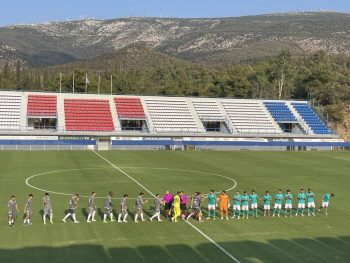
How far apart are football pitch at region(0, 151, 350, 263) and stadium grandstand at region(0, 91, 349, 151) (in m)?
11.7

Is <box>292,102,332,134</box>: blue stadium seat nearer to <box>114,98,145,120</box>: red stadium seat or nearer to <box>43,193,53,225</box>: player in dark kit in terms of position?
<box>114,98,145,120</box>: red stadium seat

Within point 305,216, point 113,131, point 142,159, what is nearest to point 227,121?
point 113,131

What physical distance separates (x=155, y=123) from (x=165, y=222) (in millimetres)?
46320

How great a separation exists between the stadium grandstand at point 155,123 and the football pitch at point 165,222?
11709 millimetres

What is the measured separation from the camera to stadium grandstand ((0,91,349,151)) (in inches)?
2498

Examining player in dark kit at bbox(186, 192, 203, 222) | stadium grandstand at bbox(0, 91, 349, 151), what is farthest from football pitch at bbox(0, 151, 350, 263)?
stadium grandstand at bbox(0, 91, 349, 151)

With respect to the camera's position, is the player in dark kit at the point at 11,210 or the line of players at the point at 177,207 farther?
the line of players at the point at 177,207

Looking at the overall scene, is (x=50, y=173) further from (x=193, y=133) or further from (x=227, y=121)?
(x=227, y=121)

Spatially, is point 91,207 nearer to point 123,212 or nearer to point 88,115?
point 123,212

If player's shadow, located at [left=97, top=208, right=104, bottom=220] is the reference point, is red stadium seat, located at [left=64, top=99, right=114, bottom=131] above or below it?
above

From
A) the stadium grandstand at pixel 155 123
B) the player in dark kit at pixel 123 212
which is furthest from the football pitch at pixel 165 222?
the stadium grandstand at pixel 155 123

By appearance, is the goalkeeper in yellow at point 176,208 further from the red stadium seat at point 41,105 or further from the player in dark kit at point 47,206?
the red stadium seat at point 41,105

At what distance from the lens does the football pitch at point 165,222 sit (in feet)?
63.6

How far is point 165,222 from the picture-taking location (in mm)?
24297
